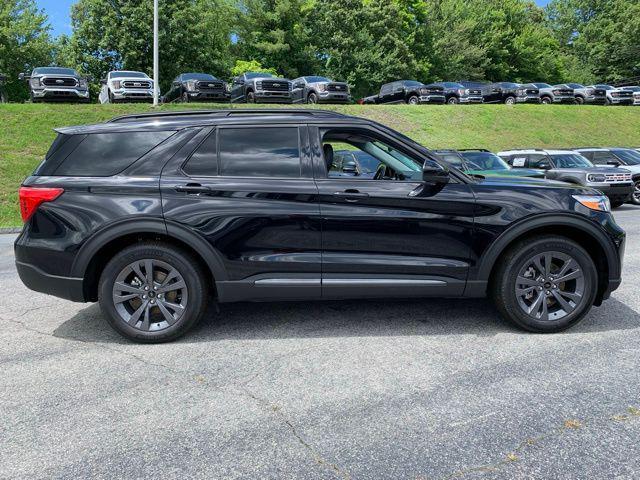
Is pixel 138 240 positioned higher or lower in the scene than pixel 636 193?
higher

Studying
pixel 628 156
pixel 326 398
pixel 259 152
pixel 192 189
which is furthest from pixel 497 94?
pixel 326 398

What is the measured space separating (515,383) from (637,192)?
12.9 m

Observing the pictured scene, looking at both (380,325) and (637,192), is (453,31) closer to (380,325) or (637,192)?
(637,192)

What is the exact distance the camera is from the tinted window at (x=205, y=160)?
13.1 ft

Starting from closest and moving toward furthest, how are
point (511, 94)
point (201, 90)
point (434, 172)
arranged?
point (434, 172) < point (201, 90) < point (511, 94)

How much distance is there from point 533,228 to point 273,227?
6.73 feet

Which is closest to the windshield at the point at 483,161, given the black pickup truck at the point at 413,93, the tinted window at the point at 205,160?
the tinted window at the point at 205,160

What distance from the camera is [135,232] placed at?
3.88 meters

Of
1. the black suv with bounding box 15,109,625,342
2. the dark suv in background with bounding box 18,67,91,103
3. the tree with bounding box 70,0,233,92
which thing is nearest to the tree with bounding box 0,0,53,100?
the tree with bounding box 70,0,233,92

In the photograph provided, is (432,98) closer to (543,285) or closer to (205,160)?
(543,285)

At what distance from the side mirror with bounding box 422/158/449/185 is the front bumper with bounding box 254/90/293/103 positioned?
20604 millimetres

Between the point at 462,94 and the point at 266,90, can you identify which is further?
the point at 462,94

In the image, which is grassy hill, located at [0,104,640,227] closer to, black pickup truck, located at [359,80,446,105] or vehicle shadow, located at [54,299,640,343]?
black pickup truck, located at [359,80,446,105]

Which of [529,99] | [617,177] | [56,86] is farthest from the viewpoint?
[529,99]
